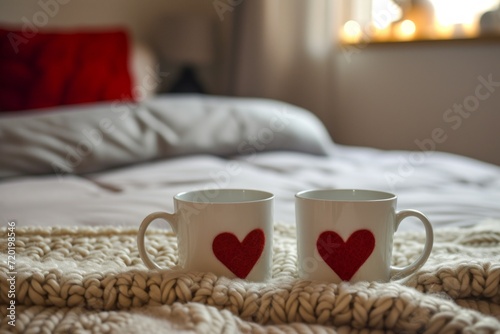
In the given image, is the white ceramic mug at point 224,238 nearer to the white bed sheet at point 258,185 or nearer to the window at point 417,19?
the white bed sheet at point 258,185

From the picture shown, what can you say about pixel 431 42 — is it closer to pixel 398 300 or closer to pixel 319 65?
pixel 319 65

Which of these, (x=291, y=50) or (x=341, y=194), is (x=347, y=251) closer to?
(x=341, y=194)

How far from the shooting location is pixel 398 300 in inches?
17.6

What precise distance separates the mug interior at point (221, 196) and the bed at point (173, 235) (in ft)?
0.25

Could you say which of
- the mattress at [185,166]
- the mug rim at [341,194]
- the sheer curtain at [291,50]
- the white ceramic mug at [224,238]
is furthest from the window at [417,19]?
the white ceramic mug at [224,238]

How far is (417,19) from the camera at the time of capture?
1935 mm

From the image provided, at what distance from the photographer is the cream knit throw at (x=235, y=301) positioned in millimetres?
436

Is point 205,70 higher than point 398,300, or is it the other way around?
point 205,70

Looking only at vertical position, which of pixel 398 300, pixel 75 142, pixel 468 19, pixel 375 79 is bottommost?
pixel 398 300

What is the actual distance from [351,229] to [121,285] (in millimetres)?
216

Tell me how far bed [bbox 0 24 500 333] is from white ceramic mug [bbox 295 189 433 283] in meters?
0.03

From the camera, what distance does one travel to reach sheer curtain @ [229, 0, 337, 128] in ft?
7.14

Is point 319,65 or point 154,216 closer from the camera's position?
point 154,216

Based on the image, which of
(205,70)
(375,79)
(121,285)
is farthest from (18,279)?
(205,70)
